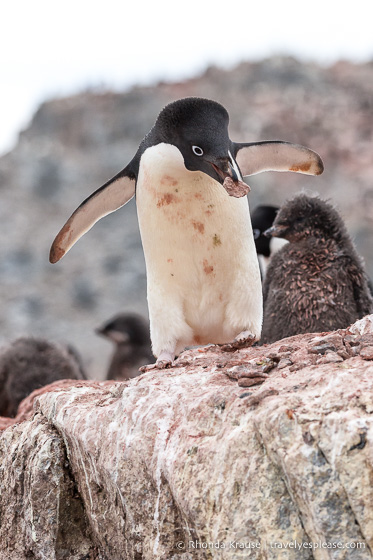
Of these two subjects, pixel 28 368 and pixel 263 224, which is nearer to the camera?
pixel 28 368

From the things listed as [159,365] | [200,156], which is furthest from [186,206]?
[159,365]

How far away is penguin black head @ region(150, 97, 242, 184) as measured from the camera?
143 inches

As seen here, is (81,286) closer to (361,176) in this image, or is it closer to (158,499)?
(361,176)

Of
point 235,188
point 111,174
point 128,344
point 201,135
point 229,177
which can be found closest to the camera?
point 235,188

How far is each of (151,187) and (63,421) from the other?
4.24 feet

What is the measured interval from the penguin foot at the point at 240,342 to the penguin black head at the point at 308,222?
1.16 m

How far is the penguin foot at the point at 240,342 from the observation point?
3828 mm

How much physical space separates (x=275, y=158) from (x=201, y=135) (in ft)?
3.55

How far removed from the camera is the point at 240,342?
12.9ft

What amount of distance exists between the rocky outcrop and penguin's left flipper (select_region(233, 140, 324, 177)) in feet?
4.32

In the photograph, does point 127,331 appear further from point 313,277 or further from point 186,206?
point 186,206

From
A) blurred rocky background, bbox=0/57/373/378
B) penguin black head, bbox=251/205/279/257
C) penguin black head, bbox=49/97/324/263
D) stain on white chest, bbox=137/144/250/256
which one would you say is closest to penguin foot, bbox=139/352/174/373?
stain on white chest, bbox=137/144/250/256

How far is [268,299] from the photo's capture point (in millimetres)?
5020

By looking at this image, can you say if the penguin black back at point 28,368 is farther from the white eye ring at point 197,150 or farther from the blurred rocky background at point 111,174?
the blurred rocky background at point 111,174
